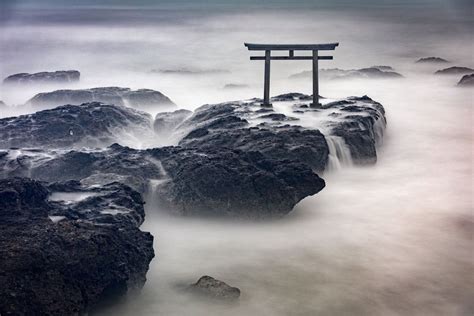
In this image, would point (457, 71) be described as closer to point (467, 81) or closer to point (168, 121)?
point (467, 81)

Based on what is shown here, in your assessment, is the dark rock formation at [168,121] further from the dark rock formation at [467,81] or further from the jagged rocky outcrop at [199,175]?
the dark rock formation at [467,81]

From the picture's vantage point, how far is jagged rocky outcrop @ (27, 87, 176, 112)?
29.8 m

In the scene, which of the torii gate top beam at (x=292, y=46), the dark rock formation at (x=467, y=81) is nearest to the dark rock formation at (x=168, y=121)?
the torii gate top beam at (x=292, y=46)

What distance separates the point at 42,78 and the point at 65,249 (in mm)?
30003

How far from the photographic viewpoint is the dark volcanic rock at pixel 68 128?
2106 cm

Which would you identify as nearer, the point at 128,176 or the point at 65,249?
the point at 65,249

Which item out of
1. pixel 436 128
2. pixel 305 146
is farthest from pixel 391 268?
pixel 436 128

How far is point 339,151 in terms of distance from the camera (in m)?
19.8

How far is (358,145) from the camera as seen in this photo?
66.1 ft

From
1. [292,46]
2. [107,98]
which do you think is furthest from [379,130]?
[107,98]

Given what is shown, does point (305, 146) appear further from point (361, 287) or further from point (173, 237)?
point (361, 287)

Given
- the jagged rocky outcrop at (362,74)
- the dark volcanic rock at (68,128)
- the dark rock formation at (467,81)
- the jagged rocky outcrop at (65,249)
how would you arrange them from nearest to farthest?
the jagged rocky outcrop at (65,249) → the dark volcanic rock at (68,128) → the dark rock formation at (467,81) → the jagged rocky outcrop at (362,74)

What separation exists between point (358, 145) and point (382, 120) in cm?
406

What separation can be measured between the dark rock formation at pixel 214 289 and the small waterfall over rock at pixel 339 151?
28.4ft
